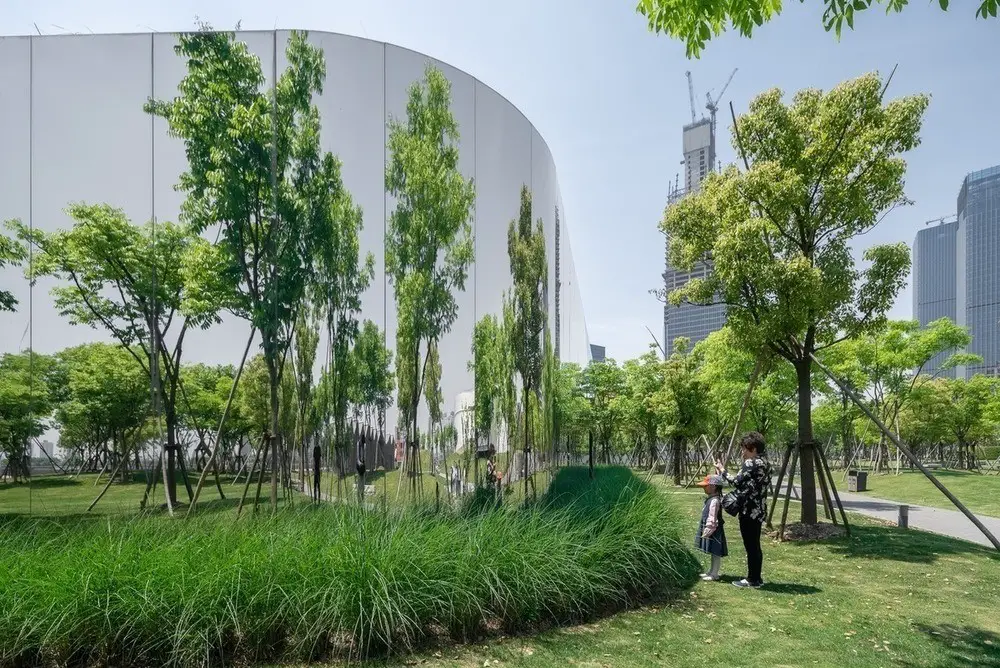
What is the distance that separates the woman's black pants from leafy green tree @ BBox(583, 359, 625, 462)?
24848mm

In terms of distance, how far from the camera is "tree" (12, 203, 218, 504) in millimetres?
6406

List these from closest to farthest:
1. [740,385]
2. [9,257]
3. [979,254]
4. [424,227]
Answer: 1. [9,257]
2. [424,227]
3. [740,385]
4. [979,254]

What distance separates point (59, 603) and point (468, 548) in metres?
2.85

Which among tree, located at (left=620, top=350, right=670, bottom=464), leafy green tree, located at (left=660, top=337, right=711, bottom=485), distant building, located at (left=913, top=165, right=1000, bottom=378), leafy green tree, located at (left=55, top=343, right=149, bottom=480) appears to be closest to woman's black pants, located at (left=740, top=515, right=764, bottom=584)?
leafy green tree, located at (left=55, top=343, right=149, bottom=480)

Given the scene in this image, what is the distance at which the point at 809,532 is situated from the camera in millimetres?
10383

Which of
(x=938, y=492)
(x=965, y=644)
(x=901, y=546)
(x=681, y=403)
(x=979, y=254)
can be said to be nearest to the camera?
(x=965, y=644)

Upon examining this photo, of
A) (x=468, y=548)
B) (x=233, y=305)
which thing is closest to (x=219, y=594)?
(x=468, y=548)

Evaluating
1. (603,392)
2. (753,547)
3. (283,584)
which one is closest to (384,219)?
(283,584)

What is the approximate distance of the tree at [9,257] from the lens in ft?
20.9

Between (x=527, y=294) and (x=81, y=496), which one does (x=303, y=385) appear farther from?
(x=527, y=294)

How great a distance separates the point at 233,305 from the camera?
653 centimetres

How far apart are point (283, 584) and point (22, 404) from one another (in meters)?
4.00

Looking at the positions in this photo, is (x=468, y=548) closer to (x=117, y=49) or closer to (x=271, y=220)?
(x=271, y=220)

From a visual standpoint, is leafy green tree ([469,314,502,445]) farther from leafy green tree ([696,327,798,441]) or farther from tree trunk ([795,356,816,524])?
leafy green tree ([696,327,798,441])
